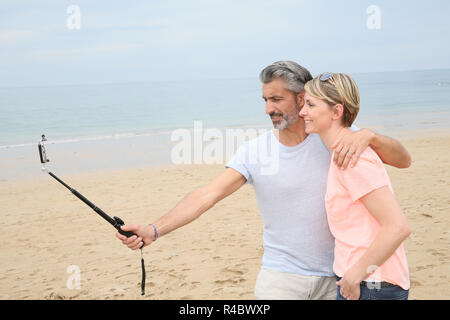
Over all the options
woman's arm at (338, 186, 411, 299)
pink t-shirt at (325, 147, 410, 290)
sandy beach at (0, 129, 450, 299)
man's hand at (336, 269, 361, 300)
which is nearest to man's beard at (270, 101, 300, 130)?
pink t-shirt at (325, 147, 410, 290)

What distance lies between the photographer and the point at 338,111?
239 cm

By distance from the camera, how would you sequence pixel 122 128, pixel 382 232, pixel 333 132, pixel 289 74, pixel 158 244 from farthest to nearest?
pixel 122 128 < pixel 158 244 < pixel 289 74 < pixel 333 132 < pixel 382 232

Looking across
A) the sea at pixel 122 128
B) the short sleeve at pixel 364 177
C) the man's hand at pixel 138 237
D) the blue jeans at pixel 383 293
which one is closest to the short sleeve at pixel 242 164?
the man's hand at pixel 138 237

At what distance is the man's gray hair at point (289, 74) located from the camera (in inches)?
109

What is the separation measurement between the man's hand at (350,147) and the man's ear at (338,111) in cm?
11

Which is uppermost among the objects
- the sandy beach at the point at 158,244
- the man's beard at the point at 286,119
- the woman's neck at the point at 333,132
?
the man's beard at the point at 286,119

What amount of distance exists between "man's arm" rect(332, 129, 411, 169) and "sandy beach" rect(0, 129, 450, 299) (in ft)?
9.17

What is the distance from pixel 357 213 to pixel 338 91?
604 millimetres

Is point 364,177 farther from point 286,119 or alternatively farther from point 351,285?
point 286,119

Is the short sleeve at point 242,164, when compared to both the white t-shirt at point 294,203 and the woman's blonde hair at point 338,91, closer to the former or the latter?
the white t-shirt at point 294,203

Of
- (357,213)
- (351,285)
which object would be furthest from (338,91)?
(351,285)

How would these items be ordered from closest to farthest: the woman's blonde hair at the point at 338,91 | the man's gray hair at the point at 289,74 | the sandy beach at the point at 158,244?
the woman's blonde hair at the point at 338,91 < the man's gray hair at the point at 289,74 < the sandy beach at the point at 158,244
